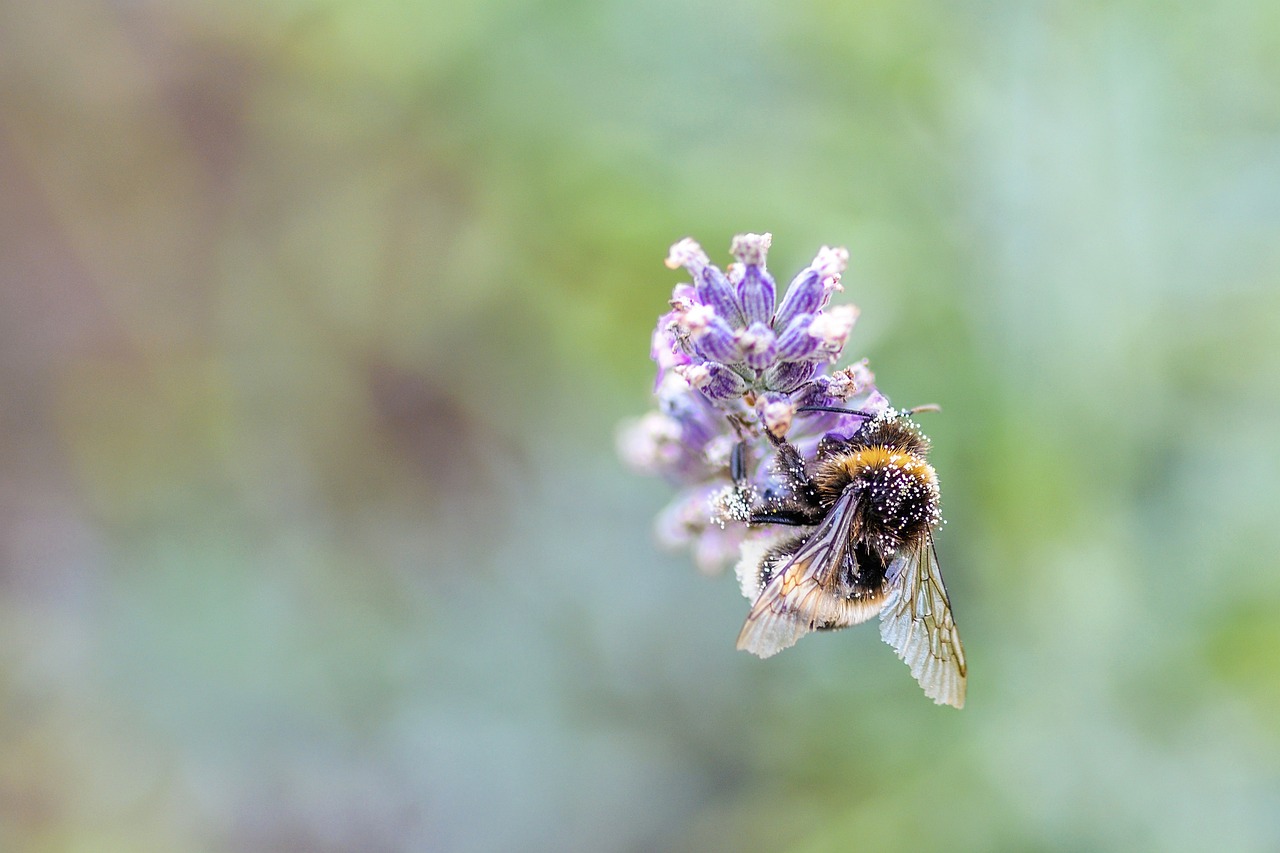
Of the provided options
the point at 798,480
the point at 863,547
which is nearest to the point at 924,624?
the point at 863,547

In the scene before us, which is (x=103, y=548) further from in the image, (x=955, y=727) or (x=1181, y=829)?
(x=1181, y=829)

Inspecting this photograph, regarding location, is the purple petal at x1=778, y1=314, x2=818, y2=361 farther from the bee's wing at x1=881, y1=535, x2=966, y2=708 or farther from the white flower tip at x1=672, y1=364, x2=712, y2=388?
the bee's wing at x1=881, y1=535, x2=966, y2=708

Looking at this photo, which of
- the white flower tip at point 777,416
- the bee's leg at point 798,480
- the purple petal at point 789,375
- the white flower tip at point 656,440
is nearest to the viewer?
the white flower tip at point 777,416

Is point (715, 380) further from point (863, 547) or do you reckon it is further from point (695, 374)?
point (863, 547)

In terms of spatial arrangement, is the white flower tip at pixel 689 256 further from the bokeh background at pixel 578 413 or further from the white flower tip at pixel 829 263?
the bokeh background at pixel 578 413

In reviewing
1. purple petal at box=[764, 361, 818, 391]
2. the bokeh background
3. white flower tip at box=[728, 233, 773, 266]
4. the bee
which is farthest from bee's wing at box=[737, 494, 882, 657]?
the bokeh background

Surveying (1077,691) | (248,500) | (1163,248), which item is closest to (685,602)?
(1077,691)

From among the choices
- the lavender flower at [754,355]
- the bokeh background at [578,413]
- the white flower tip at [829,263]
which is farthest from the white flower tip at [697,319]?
the bokeh background at [578,413]

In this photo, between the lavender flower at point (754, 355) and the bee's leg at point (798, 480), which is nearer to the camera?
the lavender flower at point (754, 355)

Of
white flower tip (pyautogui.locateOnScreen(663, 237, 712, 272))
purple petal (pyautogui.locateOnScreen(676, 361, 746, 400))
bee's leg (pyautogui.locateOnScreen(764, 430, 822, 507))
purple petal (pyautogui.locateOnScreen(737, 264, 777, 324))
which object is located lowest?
bee's leg (pyautogui.locateOnScreen(764, 430, 822, 507))
